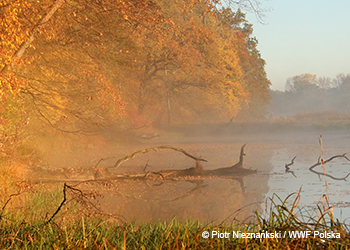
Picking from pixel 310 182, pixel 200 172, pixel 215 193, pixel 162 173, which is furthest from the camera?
pixel 200 172

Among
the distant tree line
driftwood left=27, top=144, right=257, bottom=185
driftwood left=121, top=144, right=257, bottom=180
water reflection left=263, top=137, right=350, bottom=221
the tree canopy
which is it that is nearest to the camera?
water reflection left=263, top=137, right=350, bottom=221

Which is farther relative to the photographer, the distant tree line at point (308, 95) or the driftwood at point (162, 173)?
the distant tree line at point (308, 95)

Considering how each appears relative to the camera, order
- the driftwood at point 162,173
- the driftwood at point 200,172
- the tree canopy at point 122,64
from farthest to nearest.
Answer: the driftwood at point 200,172, the driftwood at point 162,173, the tree canopy at point 122,64

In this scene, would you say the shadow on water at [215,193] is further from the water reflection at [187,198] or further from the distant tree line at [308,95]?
the distant tree line at [308,95]

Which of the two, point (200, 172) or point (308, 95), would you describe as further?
point (308, 95)

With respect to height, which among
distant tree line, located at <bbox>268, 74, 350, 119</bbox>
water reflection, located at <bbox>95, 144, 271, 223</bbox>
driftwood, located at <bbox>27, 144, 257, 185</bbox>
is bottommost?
water reflection, located at <bbox>95, 144, 271, 223</bbox>

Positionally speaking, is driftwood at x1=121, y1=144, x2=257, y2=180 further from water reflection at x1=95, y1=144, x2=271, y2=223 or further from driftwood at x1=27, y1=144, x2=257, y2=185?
water reflection at x1=95, y1=144, x2=271, y2=223

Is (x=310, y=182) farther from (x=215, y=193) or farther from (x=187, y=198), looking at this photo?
(x=187, y=198)

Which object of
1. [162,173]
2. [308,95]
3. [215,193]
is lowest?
[215,193]

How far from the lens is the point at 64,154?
81.2 ft

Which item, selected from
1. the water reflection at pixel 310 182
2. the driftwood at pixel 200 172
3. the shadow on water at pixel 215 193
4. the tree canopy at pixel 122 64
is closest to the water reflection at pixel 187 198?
the shadow on water at pixel 215 193

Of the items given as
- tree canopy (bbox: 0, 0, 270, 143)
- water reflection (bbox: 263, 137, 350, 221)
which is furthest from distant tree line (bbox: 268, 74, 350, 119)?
water reflection (bbox: 263, 137, 350, 221)

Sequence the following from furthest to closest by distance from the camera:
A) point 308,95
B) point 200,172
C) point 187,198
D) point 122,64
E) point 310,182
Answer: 1. point 308,95
2. point 122,64
3. point 200,172
4. point 310,182
5. point 187,198

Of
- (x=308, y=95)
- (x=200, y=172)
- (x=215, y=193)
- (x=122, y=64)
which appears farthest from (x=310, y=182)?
(x=308, y=95)
